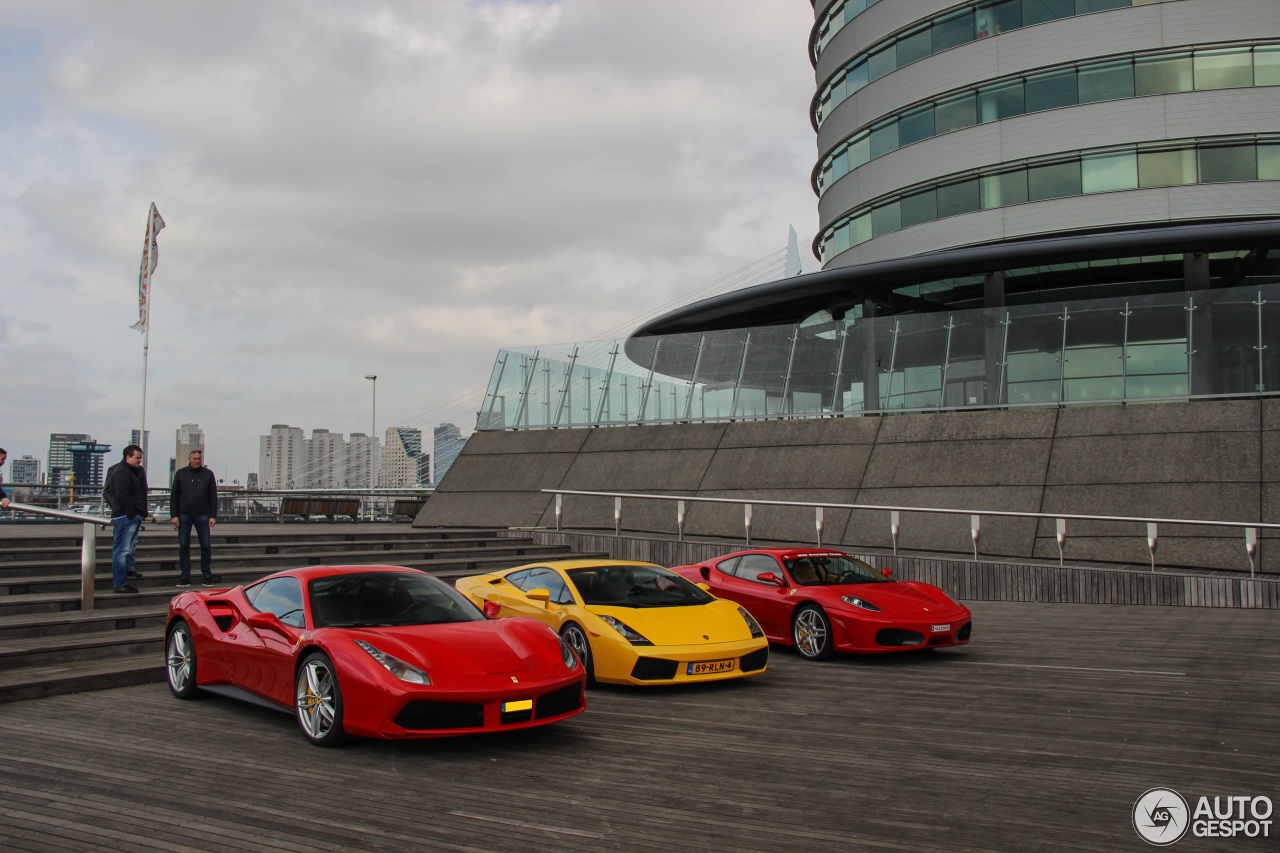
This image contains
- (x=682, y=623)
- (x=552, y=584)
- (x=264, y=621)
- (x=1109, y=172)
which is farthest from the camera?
(x=1109, y=172)

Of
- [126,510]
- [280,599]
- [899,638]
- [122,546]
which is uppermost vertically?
[126,510]

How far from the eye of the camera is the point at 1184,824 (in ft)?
16.6

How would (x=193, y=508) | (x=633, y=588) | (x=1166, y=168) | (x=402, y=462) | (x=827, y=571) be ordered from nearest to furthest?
(x=633, y=588) → (x=827, y=571) → (x=193, y=508) → (x=1166, y=168) → (x=402, y=462)

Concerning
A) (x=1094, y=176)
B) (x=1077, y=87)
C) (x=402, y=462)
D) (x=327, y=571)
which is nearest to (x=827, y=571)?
(x=327, y=571)

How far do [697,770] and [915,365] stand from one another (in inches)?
709

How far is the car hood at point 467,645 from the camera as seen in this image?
6.89m

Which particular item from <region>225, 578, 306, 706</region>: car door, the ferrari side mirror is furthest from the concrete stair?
the ferrari side mirror

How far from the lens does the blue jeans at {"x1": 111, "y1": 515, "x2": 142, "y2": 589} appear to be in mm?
12352

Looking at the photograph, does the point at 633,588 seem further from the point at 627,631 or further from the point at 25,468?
the point at 25,468

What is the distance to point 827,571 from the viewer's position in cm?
1189

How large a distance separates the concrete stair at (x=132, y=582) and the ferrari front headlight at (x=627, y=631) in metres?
4.21

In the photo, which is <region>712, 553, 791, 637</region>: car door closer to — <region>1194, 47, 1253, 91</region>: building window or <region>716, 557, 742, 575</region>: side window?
<region>716, 557, 742, 575</region>: side window

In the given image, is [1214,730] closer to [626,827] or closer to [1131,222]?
[626,827]

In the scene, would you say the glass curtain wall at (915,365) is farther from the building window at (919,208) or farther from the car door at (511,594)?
the car door at (511,594)
